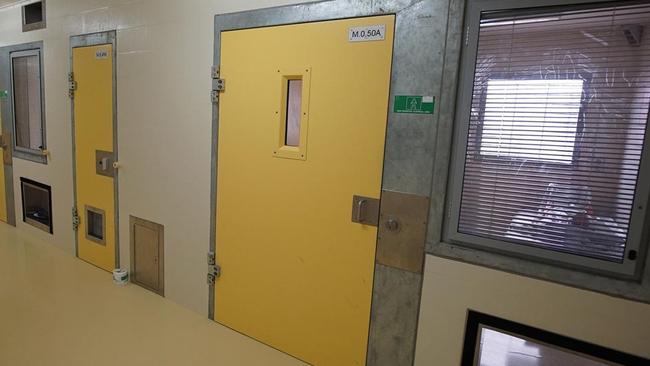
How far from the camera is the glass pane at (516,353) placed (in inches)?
63.5

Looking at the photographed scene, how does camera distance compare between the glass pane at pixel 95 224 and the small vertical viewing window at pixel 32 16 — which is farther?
the small vertical viewing window at pixel 32 16

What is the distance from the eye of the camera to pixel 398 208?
5.96 ft

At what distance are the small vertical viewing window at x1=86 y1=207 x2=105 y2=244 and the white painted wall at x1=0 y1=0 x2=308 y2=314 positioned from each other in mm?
439

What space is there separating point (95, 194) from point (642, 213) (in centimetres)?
391

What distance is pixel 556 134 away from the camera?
146 centimetres

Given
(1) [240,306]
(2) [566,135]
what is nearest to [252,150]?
(1) [240,306]

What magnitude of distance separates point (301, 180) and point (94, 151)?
2.30 meters

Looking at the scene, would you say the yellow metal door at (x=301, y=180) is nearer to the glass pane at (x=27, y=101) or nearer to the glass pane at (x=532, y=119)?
the glass pane at (x=532, y=119)

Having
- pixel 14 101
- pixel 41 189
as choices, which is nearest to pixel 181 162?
pixel 41 189

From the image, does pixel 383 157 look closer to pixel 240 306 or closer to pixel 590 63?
pixel 590 63

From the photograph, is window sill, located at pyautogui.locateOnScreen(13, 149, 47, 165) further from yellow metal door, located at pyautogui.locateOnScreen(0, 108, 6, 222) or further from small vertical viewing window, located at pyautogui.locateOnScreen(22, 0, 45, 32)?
small vertical viewing window, located at pyautogui.locateOnScreen(22, 0, 45, 32)

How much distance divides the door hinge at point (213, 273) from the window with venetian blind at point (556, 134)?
167 centimetres

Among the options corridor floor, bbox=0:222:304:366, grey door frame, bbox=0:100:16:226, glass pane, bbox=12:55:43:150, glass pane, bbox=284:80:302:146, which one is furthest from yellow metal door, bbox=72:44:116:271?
glass pane, bbox=284:80:302:146

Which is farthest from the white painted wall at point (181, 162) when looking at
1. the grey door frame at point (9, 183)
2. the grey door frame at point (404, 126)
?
the grey door frame at point (9, 183)
